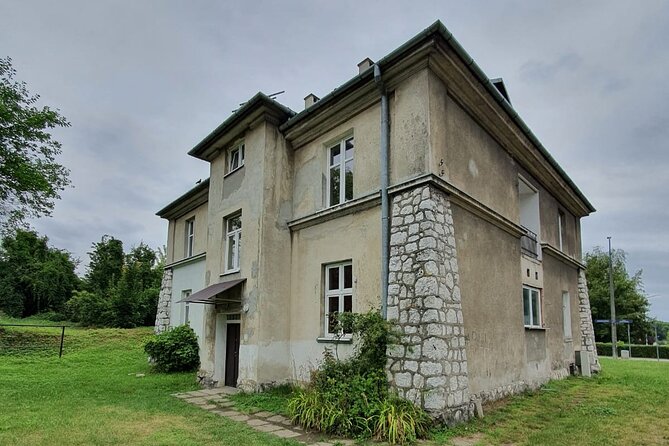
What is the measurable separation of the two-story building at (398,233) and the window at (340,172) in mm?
37

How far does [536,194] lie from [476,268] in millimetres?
6153

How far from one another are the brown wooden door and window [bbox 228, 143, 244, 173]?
489cm

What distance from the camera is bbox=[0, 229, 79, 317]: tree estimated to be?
3391 centimetres

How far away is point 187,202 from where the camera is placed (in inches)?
706

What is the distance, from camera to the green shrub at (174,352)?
1478 cm

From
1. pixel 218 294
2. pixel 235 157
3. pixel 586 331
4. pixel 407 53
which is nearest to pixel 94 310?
pixel 235 157

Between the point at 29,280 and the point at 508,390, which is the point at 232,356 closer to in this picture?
the point at 508,390

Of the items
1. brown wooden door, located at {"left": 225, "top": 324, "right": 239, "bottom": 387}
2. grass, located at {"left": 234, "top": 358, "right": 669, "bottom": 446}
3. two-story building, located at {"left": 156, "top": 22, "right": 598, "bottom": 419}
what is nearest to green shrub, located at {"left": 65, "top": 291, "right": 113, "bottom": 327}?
two-story building, located at {"left": 156, "top": 22, "right": 598, "bottom": 419}

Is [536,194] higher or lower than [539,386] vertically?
higher

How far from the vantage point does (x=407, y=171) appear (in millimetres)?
8414

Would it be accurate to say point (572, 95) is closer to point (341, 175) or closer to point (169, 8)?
point (341, 175)

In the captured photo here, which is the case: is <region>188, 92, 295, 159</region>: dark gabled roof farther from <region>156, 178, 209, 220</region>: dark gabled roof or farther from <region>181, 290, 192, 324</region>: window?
<region>181, 290, 192, 324</region>: window

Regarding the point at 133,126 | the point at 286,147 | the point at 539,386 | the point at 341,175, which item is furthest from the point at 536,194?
the point at 133,126

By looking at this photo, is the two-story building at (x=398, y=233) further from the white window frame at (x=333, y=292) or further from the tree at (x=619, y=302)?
the tree at (x=619, y=302)
